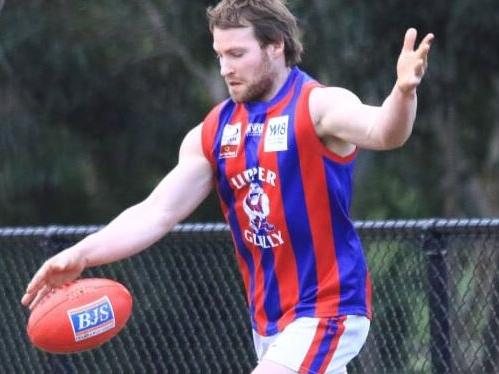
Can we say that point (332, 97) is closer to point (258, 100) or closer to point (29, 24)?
point (258, 100)

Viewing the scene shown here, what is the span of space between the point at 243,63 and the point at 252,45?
0.07m

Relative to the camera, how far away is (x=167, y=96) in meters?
14.9

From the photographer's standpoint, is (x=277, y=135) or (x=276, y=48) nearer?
(x=277, y=135)

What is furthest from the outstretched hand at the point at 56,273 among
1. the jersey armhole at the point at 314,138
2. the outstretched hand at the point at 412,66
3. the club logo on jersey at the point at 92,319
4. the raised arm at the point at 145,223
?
the outstretched hand at the point at 412,66

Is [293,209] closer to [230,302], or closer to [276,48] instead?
[276,48]

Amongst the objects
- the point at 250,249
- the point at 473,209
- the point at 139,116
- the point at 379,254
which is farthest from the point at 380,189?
the point at 250,249

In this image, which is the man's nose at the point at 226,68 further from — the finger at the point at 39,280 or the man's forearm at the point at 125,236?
the finger at the point at 39,280

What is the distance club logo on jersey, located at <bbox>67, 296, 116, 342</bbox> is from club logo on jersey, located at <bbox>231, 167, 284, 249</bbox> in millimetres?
620

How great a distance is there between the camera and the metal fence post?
618 centimetres

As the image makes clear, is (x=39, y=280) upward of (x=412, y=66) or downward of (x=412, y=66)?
downward

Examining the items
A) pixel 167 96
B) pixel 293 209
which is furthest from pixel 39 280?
pixel 167 96

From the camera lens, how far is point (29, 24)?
13.8 m

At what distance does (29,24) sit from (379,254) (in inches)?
319

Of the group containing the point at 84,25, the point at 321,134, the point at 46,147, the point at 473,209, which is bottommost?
the point at 473,209
